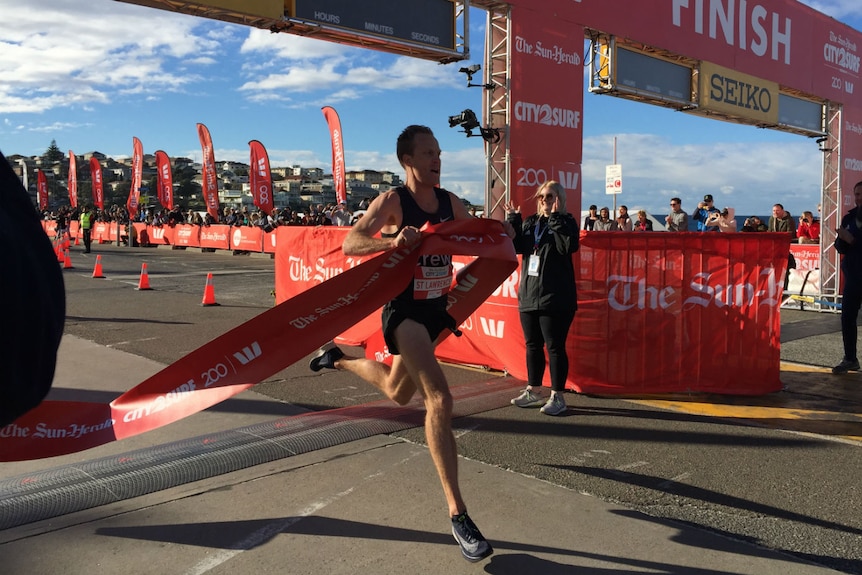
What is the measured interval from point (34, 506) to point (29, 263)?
3.25 meters

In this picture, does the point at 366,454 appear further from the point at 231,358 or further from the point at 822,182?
the point at 822,182

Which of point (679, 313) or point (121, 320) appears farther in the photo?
point (121, 320)

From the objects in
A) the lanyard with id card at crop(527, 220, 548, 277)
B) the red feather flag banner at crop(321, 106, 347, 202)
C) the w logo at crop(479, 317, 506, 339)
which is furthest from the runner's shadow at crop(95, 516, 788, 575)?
the red feather flag banner at crop(321, 106, 347, 202)

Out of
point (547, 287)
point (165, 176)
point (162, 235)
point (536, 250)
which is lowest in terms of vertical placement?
point (547, 287)

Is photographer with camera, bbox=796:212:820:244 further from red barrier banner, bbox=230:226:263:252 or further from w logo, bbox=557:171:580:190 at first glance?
red barrier banner, bbox=230:226:263:252

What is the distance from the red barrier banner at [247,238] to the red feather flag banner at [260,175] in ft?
3.58

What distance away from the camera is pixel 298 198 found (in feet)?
444

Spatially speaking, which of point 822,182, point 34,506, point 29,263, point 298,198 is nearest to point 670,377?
point 34,506

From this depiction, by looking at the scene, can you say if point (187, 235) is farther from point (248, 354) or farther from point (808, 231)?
point (248, 354)

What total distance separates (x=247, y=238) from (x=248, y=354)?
27.4 m

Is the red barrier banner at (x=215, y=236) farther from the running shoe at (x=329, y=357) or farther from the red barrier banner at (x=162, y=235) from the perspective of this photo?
the running shoe at (x=329, y=357)

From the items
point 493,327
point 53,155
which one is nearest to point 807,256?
point 493,327

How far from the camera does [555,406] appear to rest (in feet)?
18.2

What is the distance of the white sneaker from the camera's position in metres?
5.54
